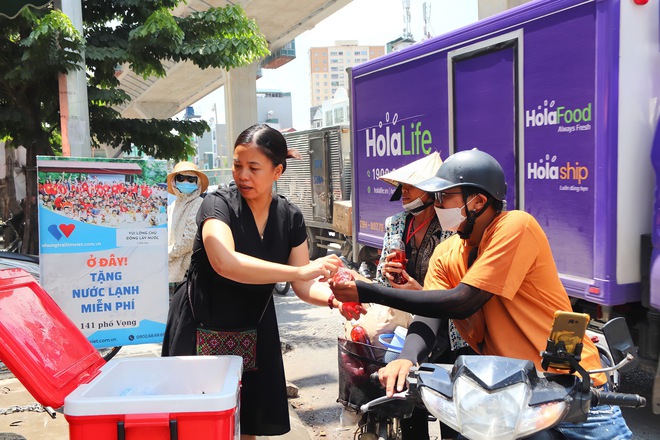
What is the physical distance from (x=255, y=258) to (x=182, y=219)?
3581mm

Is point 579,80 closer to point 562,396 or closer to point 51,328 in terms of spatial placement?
point 562,396

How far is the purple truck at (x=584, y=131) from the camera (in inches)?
155

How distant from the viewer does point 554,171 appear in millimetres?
4367

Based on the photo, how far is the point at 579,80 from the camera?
4109 mm

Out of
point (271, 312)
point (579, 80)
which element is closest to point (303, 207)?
point (579, 80)

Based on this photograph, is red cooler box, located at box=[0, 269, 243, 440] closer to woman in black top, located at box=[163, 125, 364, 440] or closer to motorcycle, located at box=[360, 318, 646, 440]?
woman in black top, located at box=[163, 125, 364, 440]

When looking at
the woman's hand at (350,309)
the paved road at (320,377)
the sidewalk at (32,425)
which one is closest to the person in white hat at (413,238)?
the woman's hand at (350,309)

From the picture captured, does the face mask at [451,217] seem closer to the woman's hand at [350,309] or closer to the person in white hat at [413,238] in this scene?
the woman's hand at [350,309]

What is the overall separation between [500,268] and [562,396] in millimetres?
523

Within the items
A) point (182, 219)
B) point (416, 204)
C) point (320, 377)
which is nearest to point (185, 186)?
point (182, 219)

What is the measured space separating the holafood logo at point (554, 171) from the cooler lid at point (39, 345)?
10.7ft

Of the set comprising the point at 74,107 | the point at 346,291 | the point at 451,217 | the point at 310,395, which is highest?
the point at 74,107

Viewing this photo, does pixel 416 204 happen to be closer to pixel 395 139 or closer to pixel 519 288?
pixel 519 288

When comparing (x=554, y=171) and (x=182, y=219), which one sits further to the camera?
(x=182, y=219)
